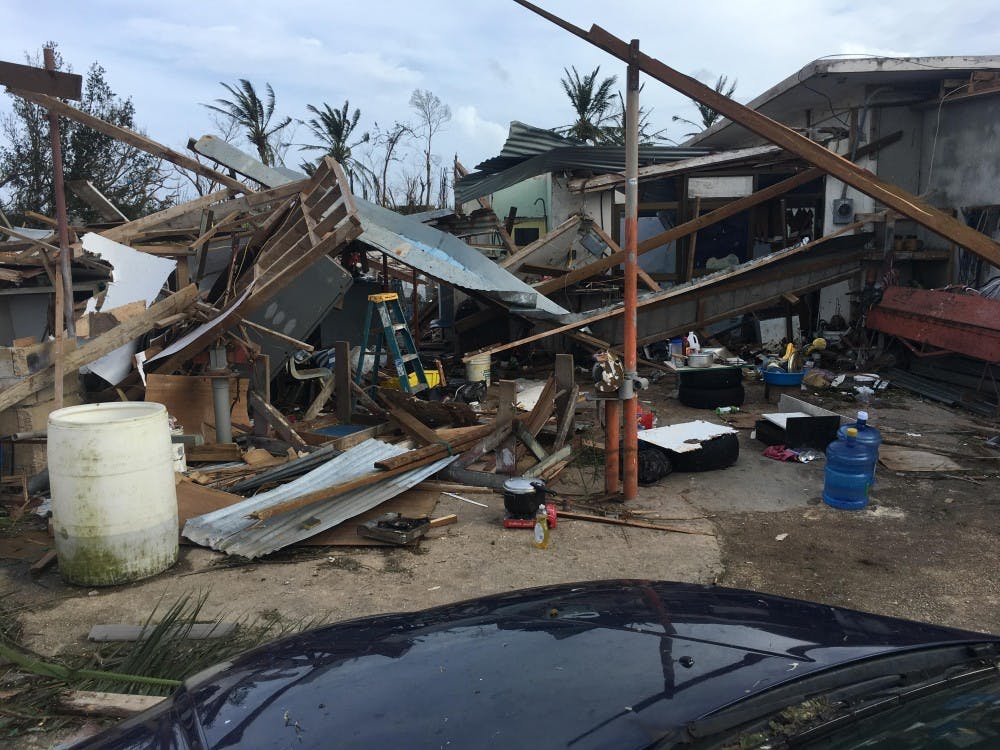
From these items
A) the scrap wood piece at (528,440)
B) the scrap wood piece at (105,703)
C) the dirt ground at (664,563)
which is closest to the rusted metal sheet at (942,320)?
the dirt ground at (664,563)

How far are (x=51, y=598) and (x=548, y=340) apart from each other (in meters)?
9.41

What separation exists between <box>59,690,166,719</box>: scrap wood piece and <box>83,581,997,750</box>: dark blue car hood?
118 centimetres

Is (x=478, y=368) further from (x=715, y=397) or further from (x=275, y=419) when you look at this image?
(x=275, y=419)

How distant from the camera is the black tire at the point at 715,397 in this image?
32.8 feet

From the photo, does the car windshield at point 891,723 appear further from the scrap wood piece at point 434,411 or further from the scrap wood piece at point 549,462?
the scrap wood piece at point 434,411

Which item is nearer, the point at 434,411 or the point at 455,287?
the point at 434,411

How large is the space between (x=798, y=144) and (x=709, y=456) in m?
2.96

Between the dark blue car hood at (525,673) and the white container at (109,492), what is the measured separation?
2884 mm

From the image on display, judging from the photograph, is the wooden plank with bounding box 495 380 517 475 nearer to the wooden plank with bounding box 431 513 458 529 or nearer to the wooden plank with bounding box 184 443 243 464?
the wooden plank with bounding box 431 513 458 529

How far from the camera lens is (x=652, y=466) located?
701 centimetres

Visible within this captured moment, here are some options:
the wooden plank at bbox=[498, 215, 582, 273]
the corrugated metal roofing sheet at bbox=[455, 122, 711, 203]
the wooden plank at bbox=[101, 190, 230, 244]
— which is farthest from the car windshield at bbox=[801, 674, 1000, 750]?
the corrugated metal roofing sheet at bbox=[455, 122, 711, 203]

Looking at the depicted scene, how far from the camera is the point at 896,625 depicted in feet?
7.34

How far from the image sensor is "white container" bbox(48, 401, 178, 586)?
4703mm

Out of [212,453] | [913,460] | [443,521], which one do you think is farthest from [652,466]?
[212,453]
